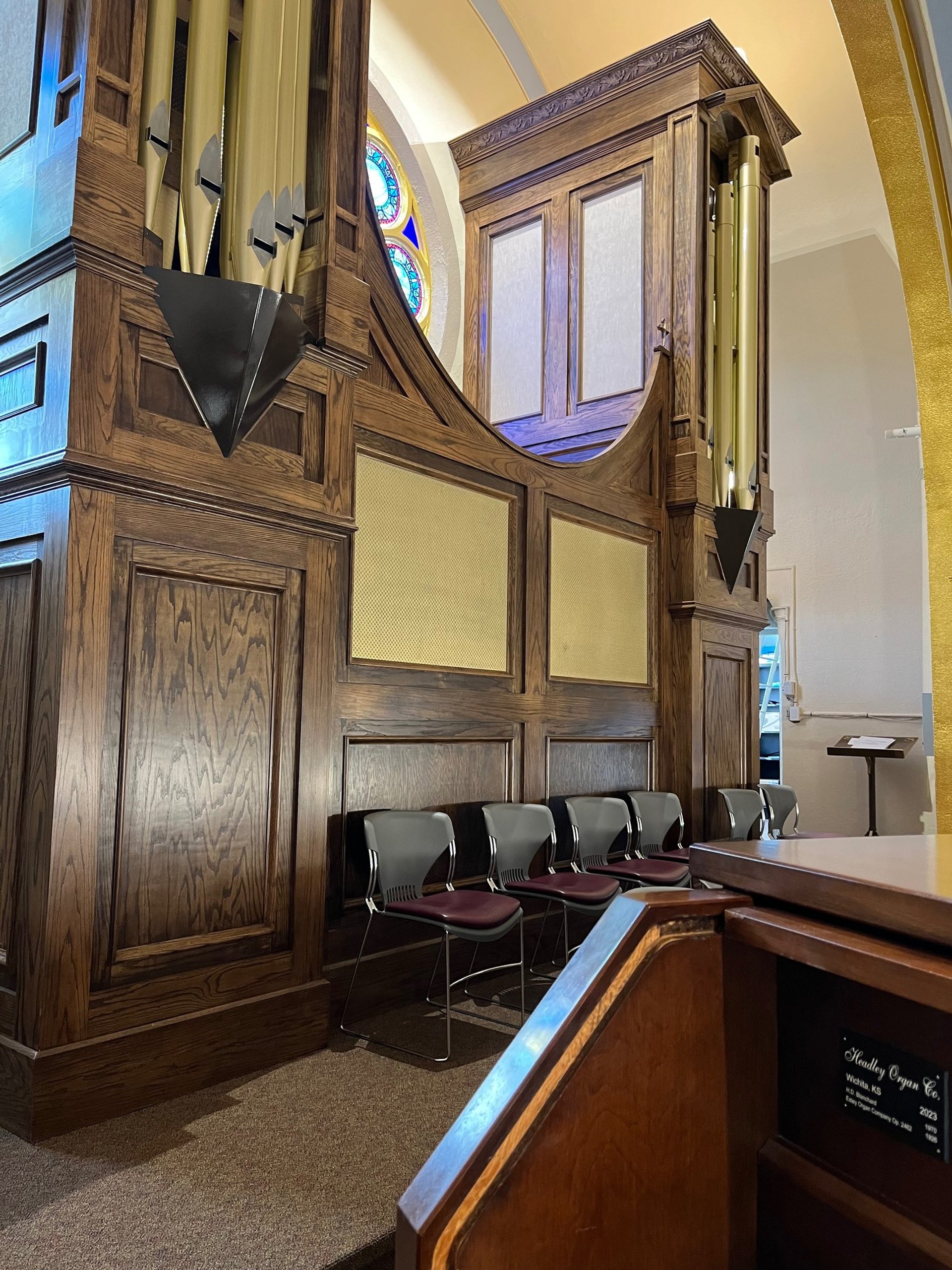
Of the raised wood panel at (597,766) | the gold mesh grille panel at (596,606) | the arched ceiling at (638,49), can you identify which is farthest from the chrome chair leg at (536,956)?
the arched ceiling at (638,49)

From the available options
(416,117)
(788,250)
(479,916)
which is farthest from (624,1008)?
(788,250)

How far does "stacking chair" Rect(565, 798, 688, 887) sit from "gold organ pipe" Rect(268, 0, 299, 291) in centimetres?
251

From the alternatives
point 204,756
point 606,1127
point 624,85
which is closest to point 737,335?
point 624,85

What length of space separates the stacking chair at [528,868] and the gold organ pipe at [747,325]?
8.48 ft

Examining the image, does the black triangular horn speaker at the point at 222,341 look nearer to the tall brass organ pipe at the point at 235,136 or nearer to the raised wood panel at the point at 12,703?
the tall brass organ pipe at the point at 235,136

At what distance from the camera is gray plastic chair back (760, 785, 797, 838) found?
5703mm

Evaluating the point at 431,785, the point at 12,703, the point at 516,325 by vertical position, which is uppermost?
the point at 516,325

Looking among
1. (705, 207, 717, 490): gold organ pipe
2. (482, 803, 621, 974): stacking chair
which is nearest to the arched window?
(705, 207, 717, 490): gold organ pipe

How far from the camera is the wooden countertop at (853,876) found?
32.0 inches

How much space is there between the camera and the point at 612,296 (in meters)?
5.78

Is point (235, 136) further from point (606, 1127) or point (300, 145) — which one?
point (606, 1127)

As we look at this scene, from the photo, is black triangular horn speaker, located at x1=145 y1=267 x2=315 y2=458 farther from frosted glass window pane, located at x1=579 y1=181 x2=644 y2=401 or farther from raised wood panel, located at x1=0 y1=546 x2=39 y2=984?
frosted glass window pane, located at x1=579 y1=181 x2=644 y2=401

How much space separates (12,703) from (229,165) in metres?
1.75

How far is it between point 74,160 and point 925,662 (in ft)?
24.4
